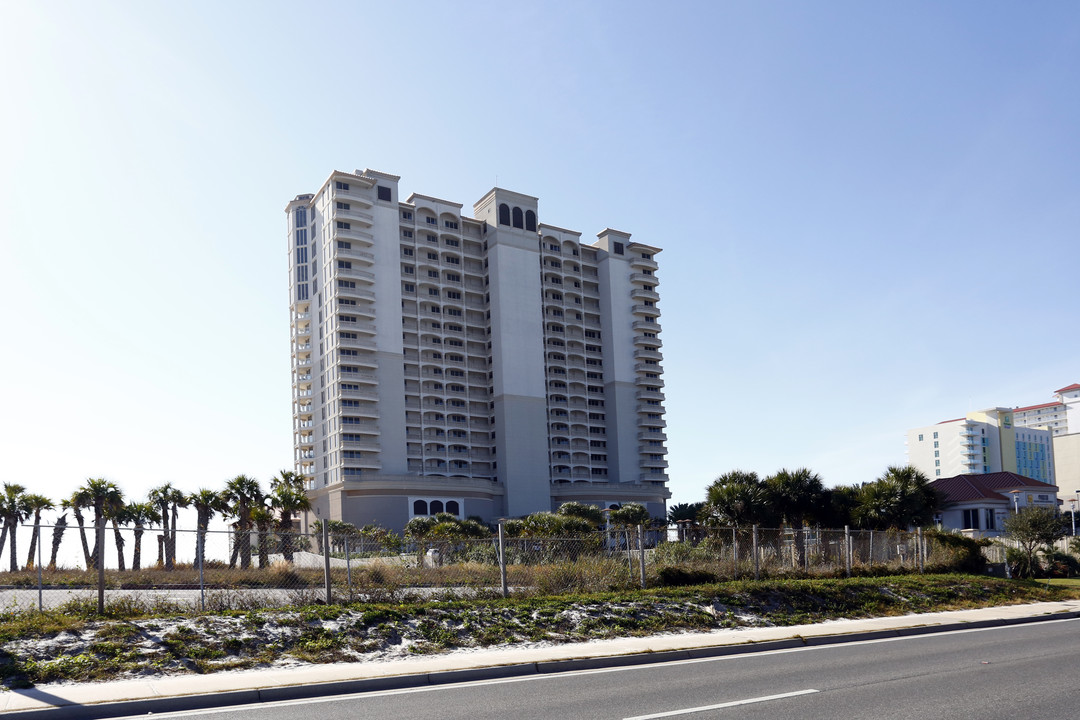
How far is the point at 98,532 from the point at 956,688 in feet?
43.9

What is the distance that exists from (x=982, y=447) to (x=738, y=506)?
149 m

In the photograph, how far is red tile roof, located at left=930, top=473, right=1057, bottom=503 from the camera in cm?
7462

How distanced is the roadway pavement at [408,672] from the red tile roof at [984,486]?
6469 centimetres

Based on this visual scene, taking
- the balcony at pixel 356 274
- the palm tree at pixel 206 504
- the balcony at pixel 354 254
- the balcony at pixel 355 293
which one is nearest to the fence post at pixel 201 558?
the palm tree at pixel 206 504

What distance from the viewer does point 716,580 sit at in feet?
73.0

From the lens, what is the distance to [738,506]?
38.1m

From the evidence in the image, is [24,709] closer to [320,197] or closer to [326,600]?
[326,600]

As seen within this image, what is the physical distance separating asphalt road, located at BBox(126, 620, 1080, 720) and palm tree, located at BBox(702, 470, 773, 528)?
24.1 m

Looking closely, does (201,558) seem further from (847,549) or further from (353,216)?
(353,216)

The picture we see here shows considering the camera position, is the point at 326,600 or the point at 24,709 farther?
the point at 326,600

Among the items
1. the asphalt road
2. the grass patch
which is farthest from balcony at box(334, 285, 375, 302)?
the asphalt road

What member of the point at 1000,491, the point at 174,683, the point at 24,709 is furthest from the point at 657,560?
the point at 1000,491

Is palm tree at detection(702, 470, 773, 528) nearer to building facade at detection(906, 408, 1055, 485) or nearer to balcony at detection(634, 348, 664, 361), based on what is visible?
balcony at detection(634, 348, 664, 361)

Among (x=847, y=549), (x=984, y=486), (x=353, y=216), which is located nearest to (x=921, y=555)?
(x=847, y=549)
